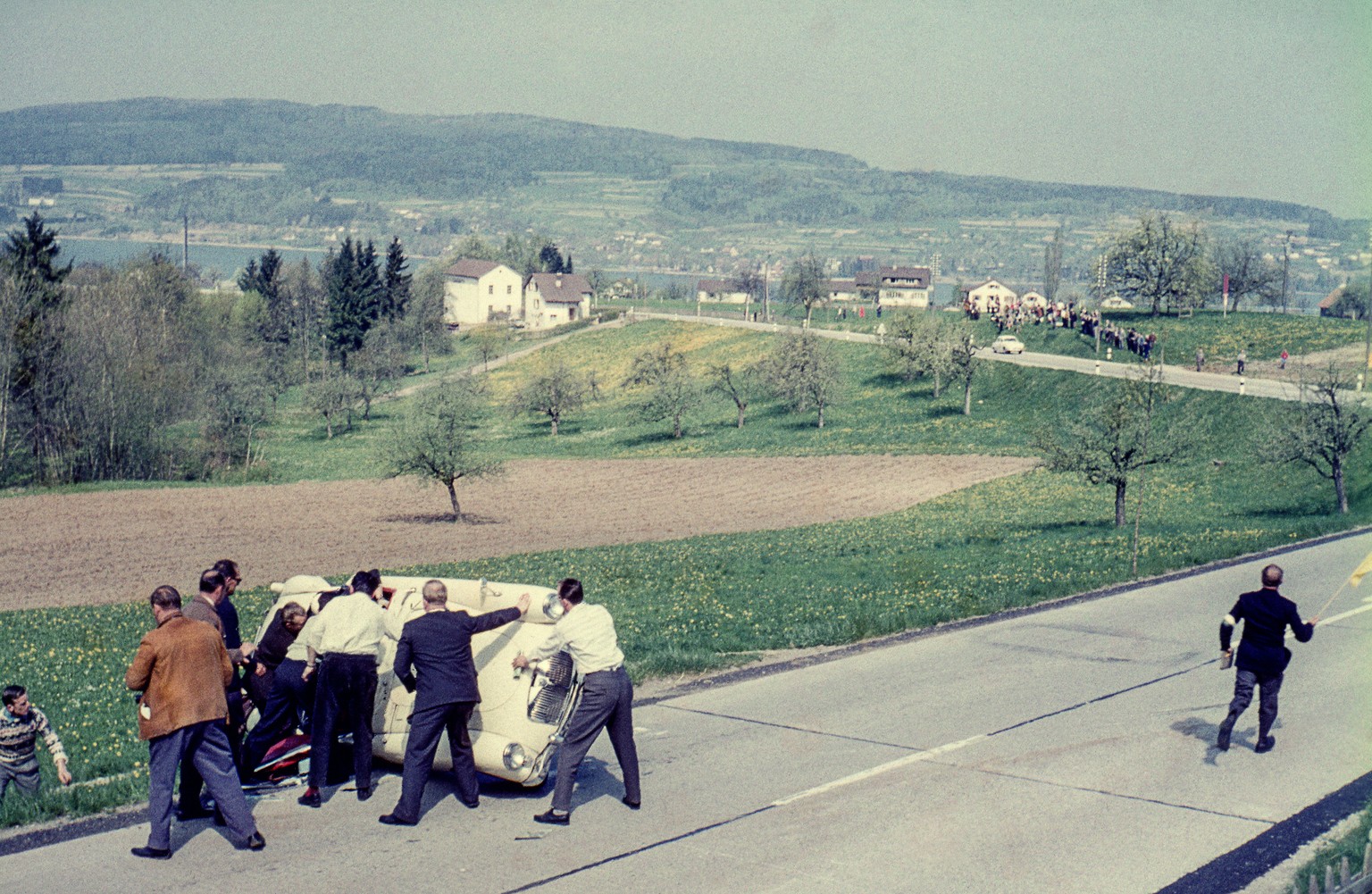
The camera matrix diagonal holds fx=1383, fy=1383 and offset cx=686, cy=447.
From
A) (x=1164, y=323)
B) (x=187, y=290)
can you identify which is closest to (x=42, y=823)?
(x=1164, y=323)

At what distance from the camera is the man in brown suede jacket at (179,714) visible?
33.1 ft

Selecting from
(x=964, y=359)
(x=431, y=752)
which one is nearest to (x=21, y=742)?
(x=431, y=752)

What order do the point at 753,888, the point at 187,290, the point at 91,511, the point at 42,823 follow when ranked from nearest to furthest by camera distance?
the point at 753,888 → the point at 42,823 → the point at 91,511 → the point at 187,290

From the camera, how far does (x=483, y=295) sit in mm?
165250

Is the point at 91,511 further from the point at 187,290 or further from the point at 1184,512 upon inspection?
the point at 187,290

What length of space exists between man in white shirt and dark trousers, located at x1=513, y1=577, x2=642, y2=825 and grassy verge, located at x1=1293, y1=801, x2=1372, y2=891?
16.4 ft

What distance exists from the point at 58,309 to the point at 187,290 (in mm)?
36764

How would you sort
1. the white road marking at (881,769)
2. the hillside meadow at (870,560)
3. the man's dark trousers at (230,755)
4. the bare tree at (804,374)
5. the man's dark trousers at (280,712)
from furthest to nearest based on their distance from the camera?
the bare tree at (804,374)
the hillside meadow at (870,560)
the white road marking at (881,769)
the man's dark trousers at (280,712)
the man's dark trousers at (230,755)

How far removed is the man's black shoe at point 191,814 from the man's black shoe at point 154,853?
0.92m

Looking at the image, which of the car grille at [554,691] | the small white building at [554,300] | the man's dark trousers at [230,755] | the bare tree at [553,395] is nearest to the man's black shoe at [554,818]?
the car grille at [554,691]

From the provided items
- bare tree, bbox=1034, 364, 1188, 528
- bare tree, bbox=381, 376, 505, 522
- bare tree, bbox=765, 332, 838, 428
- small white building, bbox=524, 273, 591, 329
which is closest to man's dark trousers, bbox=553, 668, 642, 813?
bare tree, bbox=1034, 364, 1188, 528

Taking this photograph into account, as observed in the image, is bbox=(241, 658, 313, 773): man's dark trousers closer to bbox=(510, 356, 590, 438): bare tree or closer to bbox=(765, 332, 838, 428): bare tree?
bbox=(765, 332, 838, 428): bare tree

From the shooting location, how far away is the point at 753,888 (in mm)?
9523

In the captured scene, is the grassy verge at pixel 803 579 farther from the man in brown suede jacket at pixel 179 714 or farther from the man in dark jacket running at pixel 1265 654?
the man in dark jacket running at pixel 1265 654
